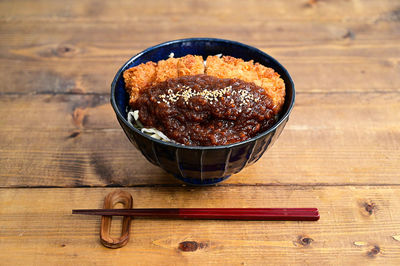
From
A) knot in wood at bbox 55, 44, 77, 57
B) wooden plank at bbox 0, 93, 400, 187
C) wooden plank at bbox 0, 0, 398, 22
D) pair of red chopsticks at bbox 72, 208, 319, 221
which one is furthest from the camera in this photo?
wooden plank at bbox 0, 0, 398, 22

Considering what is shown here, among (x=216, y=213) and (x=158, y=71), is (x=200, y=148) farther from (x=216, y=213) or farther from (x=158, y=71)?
(x=158, y=71)

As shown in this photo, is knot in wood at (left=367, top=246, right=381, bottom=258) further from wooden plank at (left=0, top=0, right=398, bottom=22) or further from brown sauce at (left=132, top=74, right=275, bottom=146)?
wooden plank at (left=0, top=0, right=398, bottom=22)

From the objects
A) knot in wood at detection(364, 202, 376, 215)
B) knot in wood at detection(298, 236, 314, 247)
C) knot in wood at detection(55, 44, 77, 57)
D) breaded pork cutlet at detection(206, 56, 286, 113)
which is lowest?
knot in wood at detection(55, 44, 77, 57)

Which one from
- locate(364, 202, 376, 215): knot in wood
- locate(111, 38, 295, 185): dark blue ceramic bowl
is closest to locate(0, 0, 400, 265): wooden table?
locate(364, 202, 376, 215): knot in wood

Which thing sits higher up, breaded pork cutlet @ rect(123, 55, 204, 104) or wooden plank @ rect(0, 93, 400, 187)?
breaded pork cutlet @ rect(123, 55, 204, 104)

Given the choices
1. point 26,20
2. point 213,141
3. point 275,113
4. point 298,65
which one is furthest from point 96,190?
point 26,20

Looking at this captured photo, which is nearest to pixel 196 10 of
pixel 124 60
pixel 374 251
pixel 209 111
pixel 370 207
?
pixel 124 60
